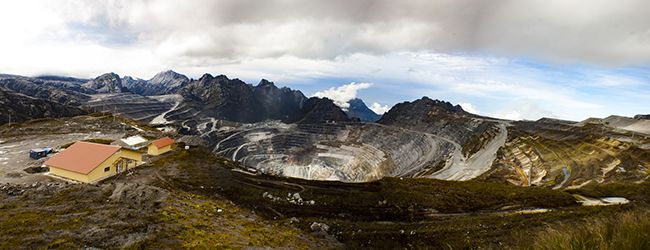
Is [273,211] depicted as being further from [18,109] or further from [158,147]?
[18,109]

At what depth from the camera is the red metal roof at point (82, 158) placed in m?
59.4

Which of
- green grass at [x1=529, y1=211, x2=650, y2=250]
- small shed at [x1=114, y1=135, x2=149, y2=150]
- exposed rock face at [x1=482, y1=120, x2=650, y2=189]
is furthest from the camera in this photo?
small shed at [x1=114, y1=135, x2=149, y2=150]

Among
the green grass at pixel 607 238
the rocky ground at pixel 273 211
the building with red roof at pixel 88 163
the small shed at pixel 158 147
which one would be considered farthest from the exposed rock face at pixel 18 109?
the green grass at pixel 607 238

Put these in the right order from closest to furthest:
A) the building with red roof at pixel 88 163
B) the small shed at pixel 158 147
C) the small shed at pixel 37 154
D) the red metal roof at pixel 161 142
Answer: the building with red roof at pixel 88 163 → the small shed at pixel 37 154 → the small shed at pixel 158 147 → the red metal roof at pixel 161 142

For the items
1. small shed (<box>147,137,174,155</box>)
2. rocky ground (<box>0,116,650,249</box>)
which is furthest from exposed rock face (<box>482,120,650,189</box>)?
small shed (<box>147,137,174,155</box>)

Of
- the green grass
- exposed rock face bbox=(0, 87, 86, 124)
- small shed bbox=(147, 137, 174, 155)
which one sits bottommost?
exposed rock face bbox=(0, 87, 86, 124)

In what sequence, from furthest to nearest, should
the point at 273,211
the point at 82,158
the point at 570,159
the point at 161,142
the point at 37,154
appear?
1. the point at 570,159
2. the point at 161,142
3. the point at 37,154
4. the point at 82,158
5. the point at 273,211

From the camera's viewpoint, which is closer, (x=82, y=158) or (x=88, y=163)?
(x=88, y=163)

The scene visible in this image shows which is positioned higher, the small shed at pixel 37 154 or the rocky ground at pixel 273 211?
the rocky ground at pixel 273 211

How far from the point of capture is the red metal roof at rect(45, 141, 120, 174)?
195 ft

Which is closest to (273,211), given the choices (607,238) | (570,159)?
(607,238)

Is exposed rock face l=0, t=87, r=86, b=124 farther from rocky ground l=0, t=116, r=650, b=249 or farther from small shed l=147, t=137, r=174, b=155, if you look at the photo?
rocky ground l=0, t=116, r=650, b=249

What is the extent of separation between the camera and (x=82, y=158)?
202 feet

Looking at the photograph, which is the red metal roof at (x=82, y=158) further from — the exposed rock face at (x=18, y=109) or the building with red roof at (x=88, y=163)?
the exposed rock face at (x=18, y=109)
